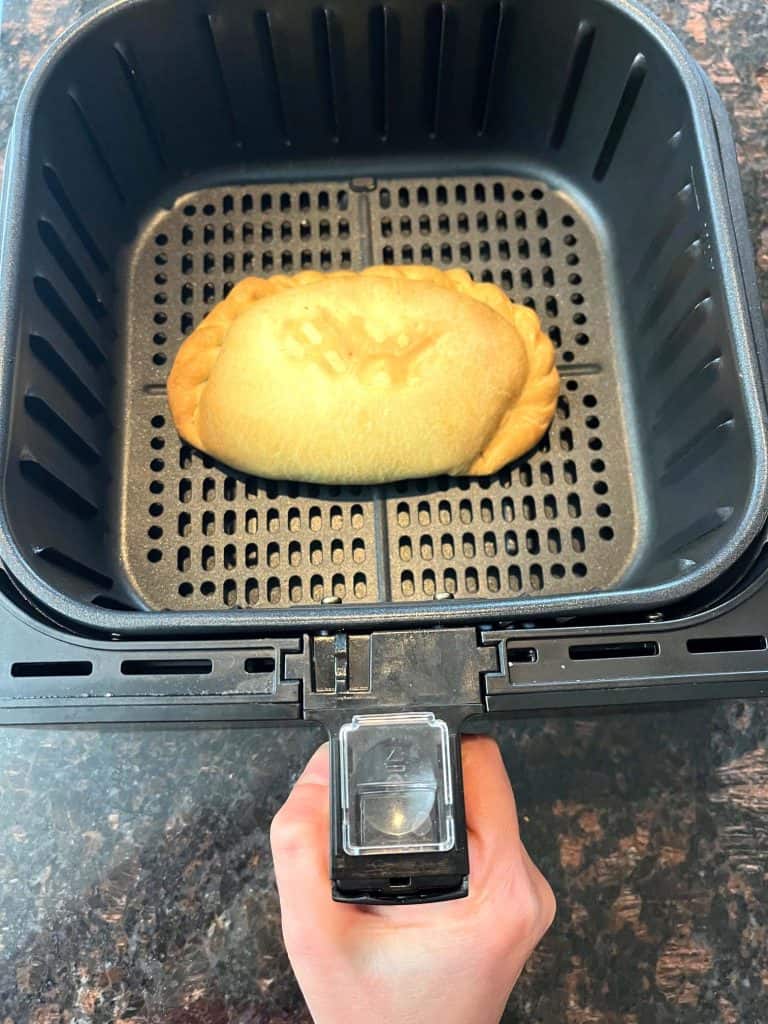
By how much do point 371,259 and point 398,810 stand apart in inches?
19.5

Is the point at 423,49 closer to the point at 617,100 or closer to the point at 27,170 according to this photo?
the point at 617,100

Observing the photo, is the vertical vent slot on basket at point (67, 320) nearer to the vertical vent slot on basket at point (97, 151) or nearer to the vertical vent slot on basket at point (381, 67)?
the vertical vent slot on basket at point (97, 151)

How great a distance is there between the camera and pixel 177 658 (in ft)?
1.42

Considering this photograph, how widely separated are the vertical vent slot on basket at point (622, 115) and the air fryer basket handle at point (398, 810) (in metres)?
0.51

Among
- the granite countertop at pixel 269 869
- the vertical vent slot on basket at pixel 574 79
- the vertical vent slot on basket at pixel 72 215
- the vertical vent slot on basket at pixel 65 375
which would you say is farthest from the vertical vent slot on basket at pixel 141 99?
the granite countertop at pixel 269 869

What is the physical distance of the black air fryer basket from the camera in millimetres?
554

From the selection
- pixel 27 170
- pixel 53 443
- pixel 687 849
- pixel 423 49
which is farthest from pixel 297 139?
pixel 687 849

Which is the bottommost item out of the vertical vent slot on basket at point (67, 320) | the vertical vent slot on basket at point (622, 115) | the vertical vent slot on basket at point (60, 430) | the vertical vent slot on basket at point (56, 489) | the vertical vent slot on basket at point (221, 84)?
the vertical vent slot on basket at point (56, 489)

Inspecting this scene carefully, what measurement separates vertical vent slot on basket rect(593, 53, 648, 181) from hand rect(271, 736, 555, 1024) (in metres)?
0.52

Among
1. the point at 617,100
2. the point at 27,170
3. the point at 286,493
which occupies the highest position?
the point at 617,100

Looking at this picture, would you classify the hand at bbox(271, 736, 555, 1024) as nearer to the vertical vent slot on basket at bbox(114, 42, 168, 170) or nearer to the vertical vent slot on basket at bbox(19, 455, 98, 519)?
the vertical vent slot on basket at bbox(19, 455, 98, 519)

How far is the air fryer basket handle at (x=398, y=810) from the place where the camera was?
41 cm

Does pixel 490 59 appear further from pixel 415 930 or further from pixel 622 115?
pixel 415 930

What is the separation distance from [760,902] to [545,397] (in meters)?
0.42
